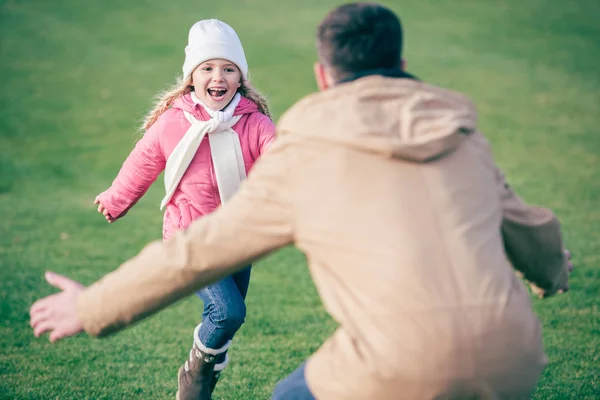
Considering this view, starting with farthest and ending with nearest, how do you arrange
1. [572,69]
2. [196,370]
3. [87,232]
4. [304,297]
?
[572,69] < [87,232] < [304,297] < [196,370]

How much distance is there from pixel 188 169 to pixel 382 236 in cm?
206

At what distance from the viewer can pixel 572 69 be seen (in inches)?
587

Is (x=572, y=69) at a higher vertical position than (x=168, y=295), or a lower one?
lower

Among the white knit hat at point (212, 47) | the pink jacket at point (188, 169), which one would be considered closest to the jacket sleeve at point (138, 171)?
the pink jacket at point (188, 169)

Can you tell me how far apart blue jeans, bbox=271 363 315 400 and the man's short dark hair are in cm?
102

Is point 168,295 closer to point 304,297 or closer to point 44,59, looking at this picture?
point 304,297

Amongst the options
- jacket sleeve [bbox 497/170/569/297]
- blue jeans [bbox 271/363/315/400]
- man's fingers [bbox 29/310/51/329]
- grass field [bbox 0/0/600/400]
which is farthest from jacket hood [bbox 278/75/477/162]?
grass field [bbox 0/0/600/400]

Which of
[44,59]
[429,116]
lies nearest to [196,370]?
[429,116]

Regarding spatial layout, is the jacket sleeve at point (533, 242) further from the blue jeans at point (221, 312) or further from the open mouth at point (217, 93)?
the open mouth at point (217, 93)

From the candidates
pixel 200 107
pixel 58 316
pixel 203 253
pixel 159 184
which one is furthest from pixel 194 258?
pixel 159 184

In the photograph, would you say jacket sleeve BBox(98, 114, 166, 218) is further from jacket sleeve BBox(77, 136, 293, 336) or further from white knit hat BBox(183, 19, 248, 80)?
jacket sleeve BBox(77, 136, 293, 336)

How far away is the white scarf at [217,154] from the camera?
165 inches

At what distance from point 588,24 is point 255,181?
53.8 feet

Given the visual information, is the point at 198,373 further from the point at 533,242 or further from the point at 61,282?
the point at 533,242
